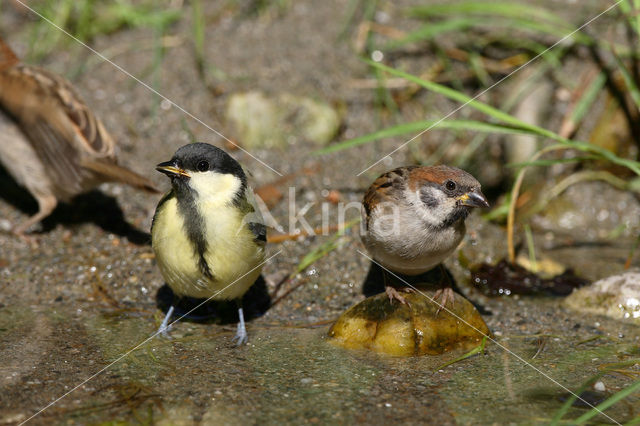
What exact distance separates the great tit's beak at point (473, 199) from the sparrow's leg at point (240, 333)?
142cm

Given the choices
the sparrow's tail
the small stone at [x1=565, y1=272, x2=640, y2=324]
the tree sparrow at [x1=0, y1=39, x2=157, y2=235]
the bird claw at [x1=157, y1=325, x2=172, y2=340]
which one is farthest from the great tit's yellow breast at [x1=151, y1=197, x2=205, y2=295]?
the small stone at [x1=565, y1=272, x2=640, y2=324]

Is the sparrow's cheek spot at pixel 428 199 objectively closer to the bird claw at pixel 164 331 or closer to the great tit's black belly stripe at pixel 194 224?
the great tit's black belly stripe at pixel 194 224

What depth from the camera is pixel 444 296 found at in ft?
13.4

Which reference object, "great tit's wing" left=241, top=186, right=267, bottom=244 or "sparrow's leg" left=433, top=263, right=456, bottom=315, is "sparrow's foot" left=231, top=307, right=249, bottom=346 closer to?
"great tit's wing" left=241, top=186, right=267, bottom=244

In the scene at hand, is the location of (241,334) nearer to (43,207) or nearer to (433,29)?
(43,207)

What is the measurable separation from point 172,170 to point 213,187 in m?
0.24

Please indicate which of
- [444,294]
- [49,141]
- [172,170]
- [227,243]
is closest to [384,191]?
[444,294]

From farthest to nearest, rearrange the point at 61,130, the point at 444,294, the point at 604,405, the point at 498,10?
the point at 498,10 → the point at 61,130 → the point at 444,294 → the point at 604,405

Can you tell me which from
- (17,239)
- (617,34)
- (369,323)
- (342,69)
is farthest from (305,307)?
(617,34)

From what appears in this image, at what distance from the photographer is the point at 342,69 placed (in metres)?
6.54

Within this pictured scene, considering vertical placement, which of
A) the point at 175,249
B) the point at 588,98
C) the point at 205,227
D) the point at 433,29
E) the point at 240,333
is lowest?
the point at 240,333

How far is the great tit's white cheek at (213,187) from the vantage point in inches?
152

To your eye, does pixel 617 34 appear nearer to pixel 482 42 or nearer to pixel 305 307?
pixel 482 42

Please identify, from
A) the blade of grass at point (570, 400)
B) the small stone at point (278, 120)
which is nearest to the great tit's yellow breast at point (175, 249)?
the blade of grass at point (570, 400)
